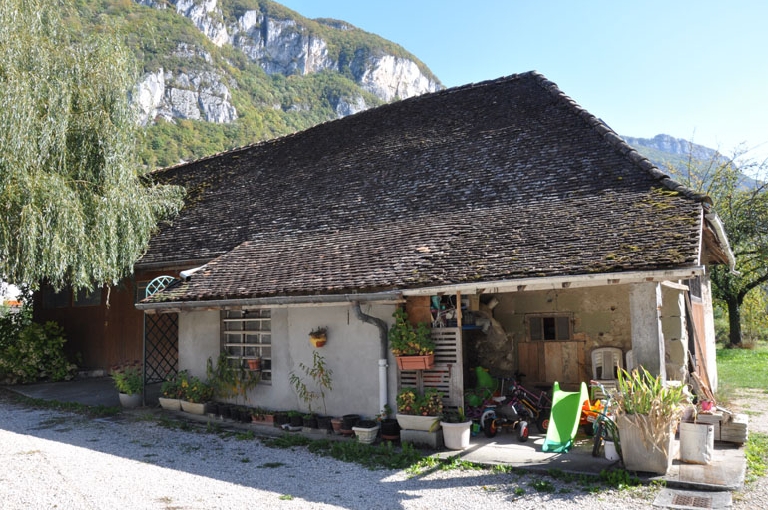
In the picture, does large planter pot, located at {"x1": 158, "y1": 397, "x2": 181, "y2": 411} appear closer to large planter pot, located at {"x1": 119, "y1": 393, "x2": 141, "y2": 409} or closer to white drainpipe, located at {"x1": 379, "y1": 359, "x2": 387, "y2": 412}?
large planter pot, located at {"x1": 119, "y1": 393, "x2": 141, "y2": 409}

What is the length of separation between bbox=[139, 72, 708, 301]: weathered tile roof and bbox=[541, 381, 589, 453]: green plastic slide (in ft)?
5.40

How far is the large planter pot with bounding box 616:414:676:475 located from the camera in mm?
5871

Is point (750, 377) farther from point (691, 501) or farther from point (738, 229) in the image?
point (691, 501)

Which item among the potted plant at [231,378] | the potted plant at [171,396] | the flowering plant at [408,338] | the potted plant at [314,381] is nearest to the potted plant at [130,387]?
the potted plant at [171,396]

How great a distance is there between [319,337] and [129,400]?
4.67 metres

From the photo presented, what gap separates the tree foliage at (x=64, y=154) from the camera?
977 cm

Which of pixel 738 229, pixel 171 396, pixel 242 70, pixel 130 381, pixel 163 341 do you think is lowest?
pixel 171 396

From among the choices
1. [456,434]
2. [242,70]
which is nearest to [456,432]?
[456,434]

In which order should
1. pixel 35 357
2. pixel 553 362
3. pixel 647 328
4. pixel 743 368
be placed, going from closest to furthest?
pixel 647 328 → pixel 553 362 → pixel 35 357 → pixel 743 368

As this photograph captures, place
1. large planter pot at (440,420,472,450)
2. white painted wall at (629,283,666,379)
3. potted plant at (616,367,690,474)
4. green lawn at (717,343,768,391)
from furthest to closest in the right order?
green lawn at (717,343,768,391) → large planter pot at (440,420,472,450) → white painted wall at (629,283,666,379) → potted plant at (616,367,690,474)

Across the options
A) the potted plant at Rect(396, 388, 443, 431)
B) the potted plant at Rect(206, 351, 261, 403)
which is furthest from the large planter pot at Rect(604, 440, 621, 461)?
the potted plant at Rect(206, 351, 261, 403)

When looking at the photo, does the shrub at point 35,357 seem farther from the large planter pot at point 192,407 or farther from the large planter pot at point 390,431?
the large planter pot at point 390,431

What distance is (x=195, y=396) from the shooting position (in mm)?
10023

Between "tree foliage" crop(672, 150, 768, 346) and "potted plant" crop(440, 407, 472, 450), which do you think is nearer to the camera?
"potted plant" crop(440, 407, 472, 450)
